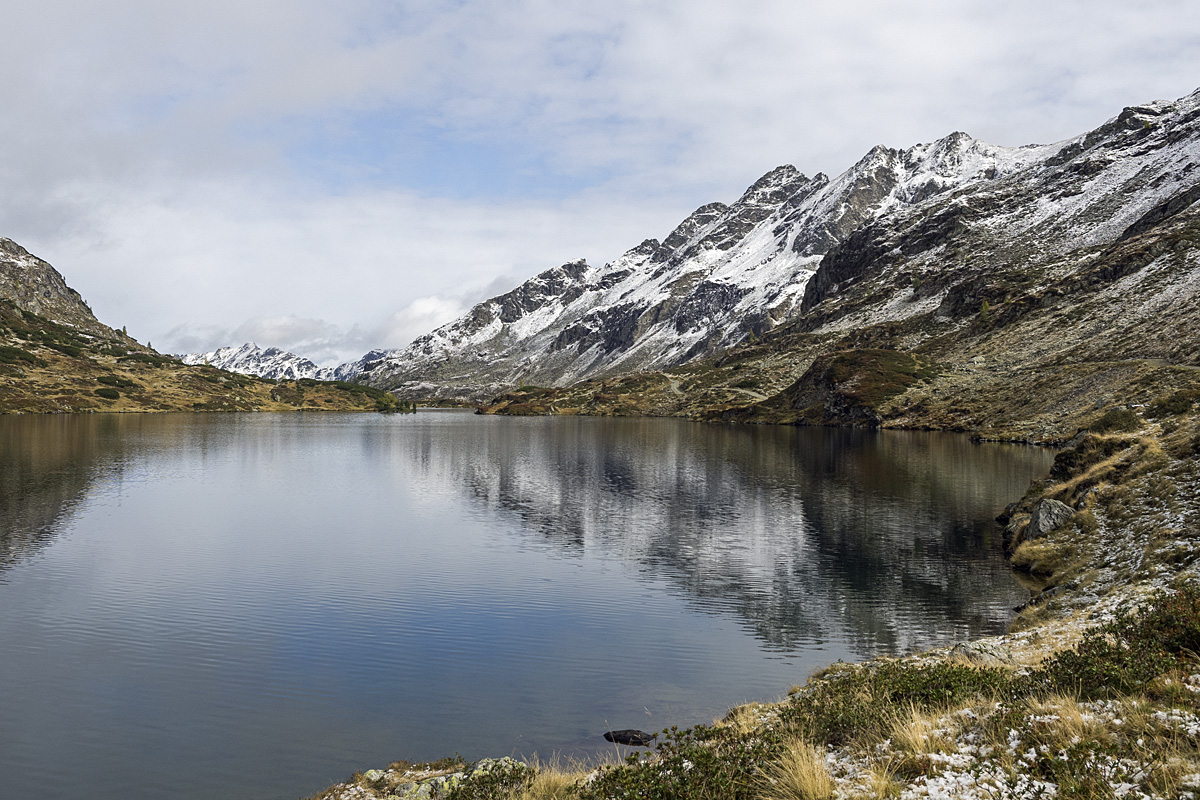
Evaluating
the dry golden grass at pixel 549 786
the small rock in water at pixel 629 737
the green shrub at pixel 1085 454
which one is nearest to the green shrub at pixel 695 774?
the dry golden grass at pixel 549 786

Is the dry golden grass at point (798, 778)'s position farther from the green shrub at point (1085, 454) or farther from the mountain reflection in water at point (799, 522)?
the green shrub at point (1085, 454)

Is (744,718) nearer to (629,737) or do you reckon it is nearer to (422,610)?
(629,737)

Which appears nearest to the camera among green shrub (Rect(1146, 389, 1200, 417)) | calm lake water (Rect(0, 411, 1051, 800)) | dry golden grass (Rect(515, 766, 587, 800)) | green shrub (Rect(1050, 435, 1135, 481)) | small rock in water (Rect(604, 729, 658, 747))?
dry golden grass (Rect(515, 766, 587, 800))

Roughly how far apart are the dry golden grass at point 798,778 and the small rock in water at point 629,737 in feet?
27.2

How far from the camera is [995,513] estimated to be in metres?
56.3

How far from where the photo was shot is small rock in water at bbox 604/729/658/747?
814 inches

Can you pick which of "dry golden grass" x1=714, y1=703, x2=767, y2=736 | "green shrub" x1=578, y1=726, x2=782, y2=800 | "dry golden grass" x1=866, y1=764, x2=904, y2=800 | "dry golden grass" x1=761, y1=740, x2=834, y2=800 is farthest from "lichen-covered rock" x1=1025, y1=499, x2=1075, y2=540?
"dry golden grass" x1=761, y1=740, x2=834, y2=800

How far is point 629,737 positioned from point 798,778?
32.0 ft

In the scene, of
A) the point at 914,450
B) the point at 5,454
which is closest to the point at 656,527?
the point at 914,450

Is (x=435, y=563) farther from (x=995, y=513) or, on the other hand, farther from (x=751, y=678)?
(x=995, y=513)

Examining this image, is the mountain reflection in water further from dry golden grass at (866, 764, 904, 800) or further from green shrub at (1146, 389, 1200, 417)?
dry golden grass at (866, 764, 904, 800)

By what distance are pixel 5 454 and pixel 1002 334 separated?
216749mm

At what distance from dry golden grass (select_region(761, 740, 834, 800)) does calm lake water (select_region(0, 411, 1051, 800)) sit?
9.03m

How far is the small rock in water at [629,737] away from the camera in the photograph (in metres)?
20.7
